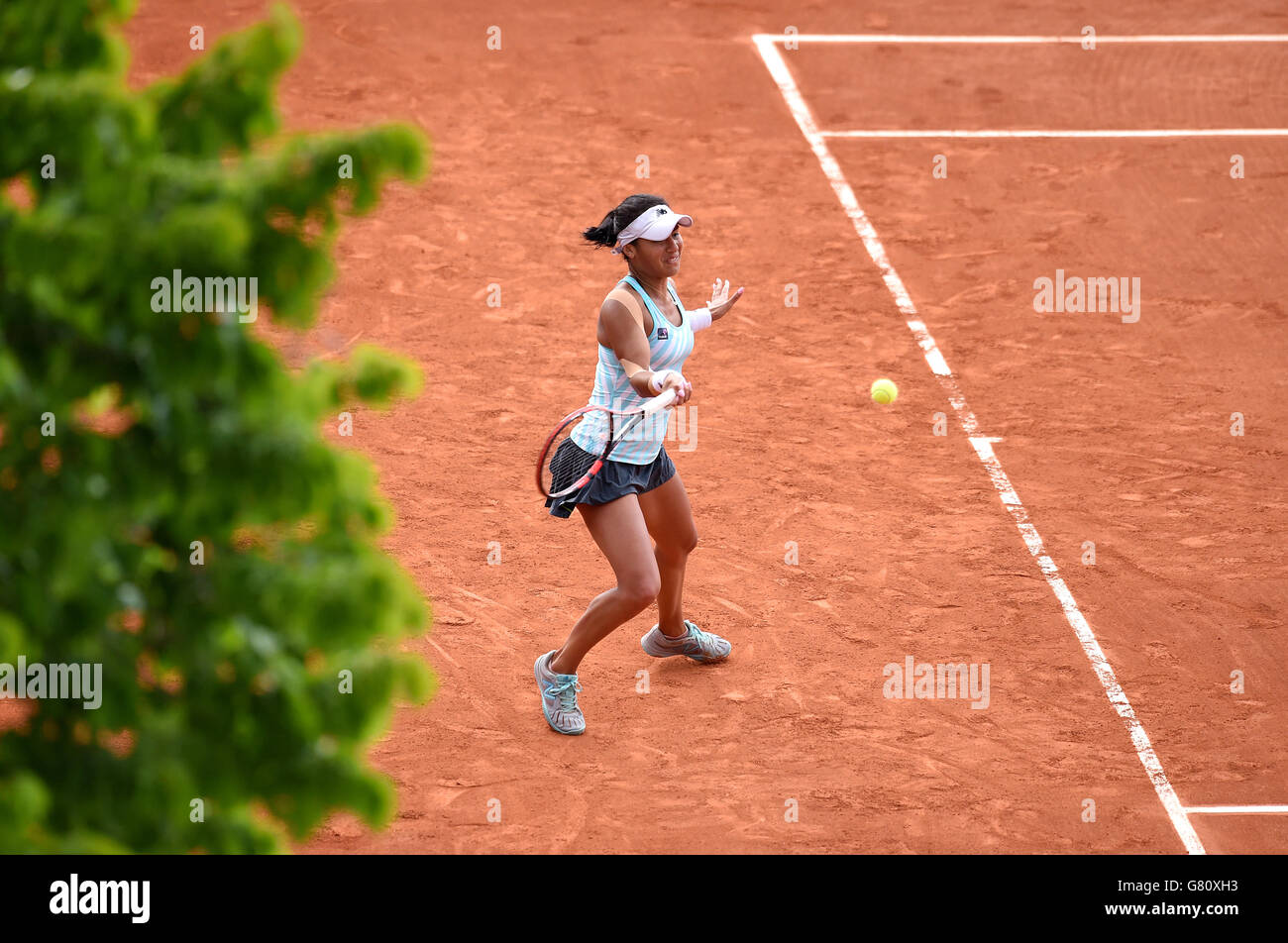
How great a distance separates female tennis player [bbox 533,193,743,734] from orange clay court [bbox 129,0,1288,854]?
0.87 m

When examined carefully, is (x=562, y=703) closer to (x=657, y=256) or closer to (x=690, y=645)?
(x=690, y=645)

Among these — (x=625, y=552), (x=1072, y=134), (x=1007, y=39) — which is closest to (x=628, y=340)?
(x=625, y=552)

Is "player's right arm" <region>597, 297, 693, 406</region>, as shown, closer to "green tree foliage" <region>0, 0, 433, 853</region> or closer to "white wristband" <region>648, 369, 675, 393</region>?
"white wristband" <region>648, 369, 675, 393</region>

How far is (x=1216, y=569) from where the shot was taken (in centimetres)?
897

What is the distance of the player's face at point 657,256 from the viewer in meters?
6.91

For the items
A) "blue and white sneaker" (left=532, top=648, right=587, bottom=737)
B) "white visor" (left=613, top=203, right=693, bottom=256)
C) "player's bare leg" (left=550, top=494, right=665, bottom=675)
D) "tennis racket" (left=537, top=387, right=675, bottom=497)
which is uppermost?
"white visor" (left=613, top=203, right=693, bottom=256)

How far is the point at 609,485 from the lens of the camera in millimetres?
6988

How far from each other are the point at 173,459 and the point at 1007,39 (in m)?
16.3

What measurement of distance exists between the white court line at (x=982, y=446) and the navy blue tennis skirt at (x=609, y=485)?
2.86 metres

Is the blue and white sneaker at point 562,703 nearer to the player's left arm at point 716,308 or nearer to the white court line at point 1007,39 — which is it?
the player's left arm at point 716,308

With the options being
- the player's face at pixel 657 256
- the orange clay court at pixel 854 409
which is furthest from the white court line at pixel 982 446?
the player's face at pixel 657 256

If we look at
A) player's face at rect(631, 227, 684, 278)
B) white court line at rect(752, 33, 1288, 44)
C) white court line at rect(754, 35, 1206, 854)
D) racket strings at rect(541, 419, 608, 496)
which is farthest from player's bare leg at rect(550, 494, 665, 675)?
white court line at rect(752, 33, 1288, 44)

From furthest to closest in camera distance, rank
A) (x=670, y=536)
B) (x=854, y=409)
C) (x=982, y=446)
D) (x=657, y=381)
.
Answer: (x=854, y=409) < (x=982, y=446) < (x=670, y=536) < (x=657, y=381)

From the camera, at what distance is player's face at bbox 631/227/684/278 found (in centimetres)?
691
